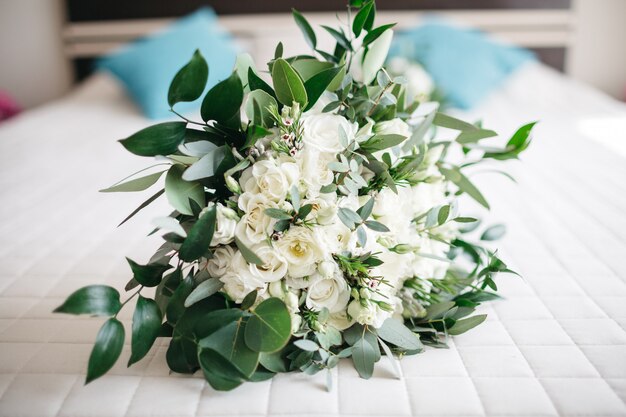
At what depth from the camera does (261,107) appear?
692 millimetres

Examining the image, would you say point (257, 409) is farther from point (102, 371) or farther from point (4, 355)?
point (4, 355)

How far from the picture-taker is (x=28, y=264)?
105 cm

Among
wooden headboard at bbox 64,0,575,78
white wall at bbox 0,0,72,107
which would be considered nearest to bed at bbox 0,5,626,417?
wooden headboard at bbox 64,0,575,78

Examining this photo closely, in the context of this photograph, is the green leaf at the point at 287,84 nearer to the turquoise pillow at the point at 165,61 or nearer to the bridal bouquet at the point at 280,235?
the bridal bouquet at the point at 280,235

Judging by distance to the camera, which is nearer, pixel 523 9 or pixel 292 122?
pixel 292 122

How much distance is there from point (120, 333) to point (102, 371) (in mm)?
46

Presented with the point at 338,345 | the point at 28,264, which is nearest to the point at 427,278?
the point at 338,345

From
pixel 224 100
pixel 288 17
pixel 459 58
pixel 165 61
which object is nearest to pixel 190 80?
pixel 224 100

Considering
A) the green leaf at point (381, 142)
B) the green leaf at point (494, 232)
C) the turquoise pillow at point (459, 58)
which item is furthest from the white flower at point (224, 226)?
the turquoise pillow at point (459, 58)

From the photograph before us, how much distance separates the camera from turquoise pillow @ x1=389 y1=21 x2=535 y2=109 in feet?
7.04

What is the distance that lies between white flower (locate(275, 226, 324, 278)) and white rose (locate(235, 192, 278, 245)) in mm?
23

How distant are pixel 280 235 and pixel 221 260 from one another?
84mm

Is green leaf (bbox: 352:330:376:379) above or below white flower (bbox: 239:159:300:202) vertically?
below

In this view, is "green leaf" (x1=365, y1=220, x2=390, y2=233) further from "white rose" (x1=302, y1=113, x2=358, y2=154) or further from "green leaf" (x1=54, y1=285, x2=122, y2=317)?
"green leaf" (x1=54, y1=285, x2=122, y2=317)
